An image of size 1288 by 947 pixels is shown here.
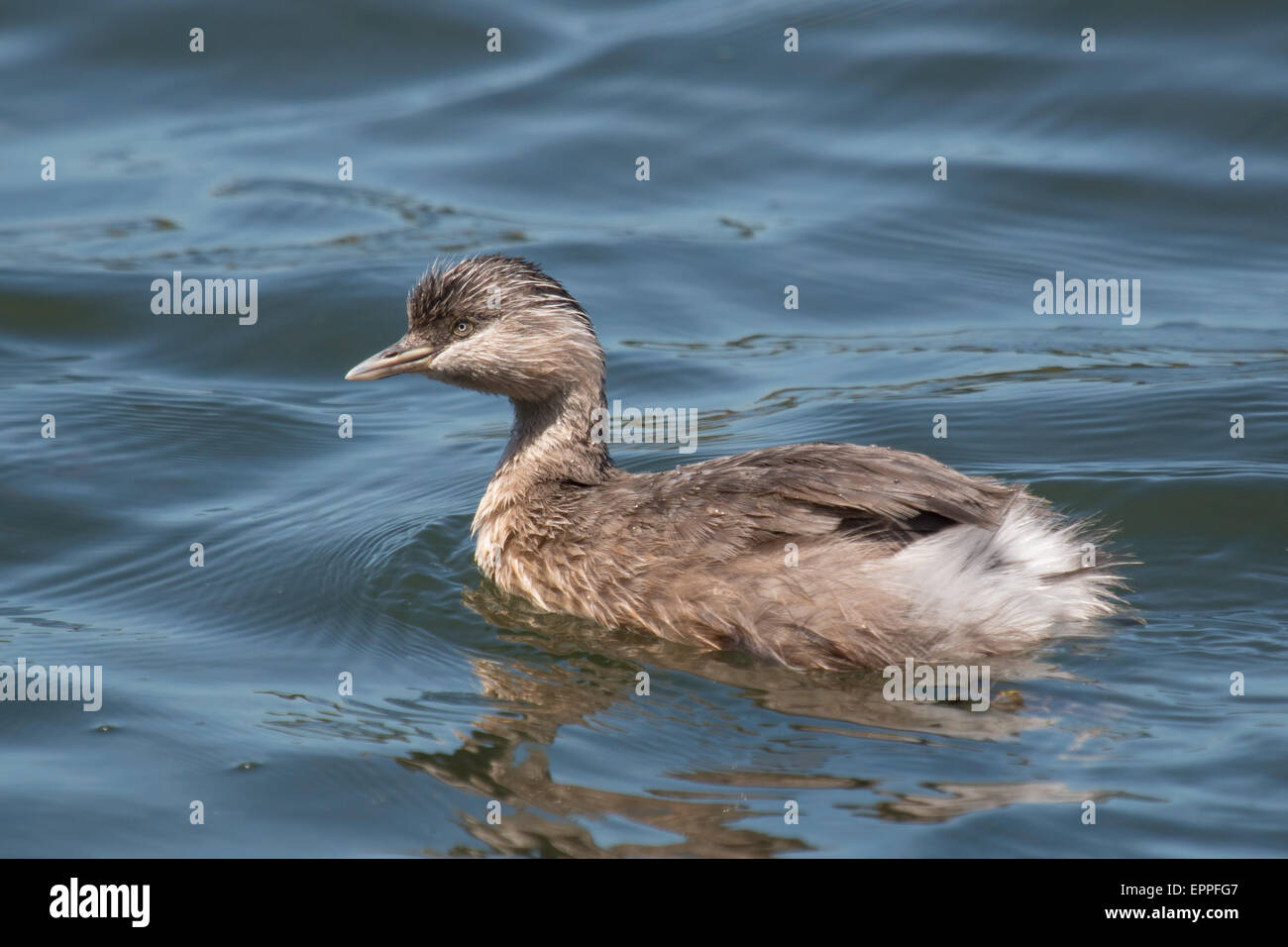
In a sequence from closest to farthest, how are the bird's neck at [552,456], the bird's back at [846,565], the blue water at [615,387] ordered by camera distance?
the blue water at [615,387] → the bird's back at [846,565] → the bird's neck at [552,456]

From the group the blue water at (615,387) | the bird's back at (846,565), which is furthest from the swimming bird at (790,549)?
the blue water at (615,387)

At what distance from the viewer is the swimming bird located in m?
5.82

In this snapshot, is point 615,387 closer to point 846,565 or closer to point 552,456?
point 552,456

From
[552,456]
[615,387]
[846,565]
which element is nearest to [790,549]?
[846,565]

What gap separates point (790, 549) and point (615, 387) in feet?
11.8

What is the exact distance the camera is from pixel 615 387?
938 centimetres

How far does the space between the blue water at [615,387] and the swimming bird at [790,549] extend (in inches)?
5.8

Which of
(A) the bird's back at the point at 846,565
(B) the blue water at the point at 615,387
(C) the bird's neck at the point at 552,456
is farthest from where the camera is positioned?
(C) the bird's neck at the point at 552,456

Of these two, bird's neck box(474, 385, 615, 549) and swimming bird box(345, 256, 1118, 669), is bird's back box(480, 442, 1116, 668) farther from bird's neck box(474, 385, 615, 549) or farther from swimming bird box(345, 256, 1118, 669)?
bird's neck box(474, 385, 615, 549)

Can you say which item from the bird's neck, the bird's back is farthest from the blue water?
the bird's neck

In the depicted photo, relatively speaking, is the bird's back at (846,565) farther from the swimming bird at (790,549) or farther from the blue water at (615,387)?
the blue water at (615,387)

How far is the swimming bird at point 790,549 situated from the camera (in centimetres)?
582

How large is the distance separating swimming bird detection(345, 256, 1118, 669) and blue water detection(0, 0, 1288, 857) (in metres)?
0.15
